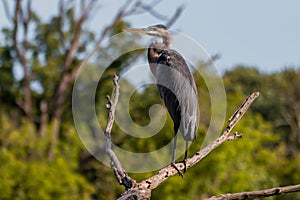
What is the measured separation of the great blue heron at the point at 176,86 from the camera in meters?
6.35

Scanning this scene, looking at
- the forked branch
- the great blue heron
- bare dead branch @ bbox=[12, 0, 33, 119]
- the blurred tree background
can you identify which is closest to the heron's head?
the great blue heron

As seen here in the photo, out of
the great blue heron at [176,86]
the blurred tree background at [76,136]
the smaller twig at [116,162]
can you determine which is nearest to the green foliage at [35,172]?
the blurred tree background at [76,136]

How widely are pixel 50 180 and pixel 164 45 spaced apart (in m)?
12.3

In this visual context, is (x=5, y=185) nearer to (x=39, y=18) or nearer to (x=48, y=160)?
(x=48, y=160)

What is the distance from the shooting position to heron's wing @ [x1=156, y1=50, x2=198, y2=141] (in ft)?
21.0

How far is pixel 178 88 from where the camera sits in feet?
21.8

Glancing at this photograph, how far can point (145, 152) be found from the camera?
59.4ft

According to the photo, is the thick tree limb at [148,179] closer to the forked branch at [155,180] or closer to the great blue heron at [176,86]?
the forked branch at [155,180]

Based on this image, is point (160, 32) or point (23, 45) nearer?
point (160, 32)

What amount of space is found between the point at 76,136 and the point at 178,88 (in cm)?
1657

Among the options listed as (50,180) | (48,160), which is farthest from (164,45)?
(48,160)

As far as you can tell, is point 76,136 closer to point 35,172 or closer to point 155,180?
point 35,172

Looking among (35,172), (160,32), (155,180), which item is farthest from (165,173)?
(35,172)

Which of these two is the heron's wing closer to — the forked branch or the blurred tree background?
the forked branch
